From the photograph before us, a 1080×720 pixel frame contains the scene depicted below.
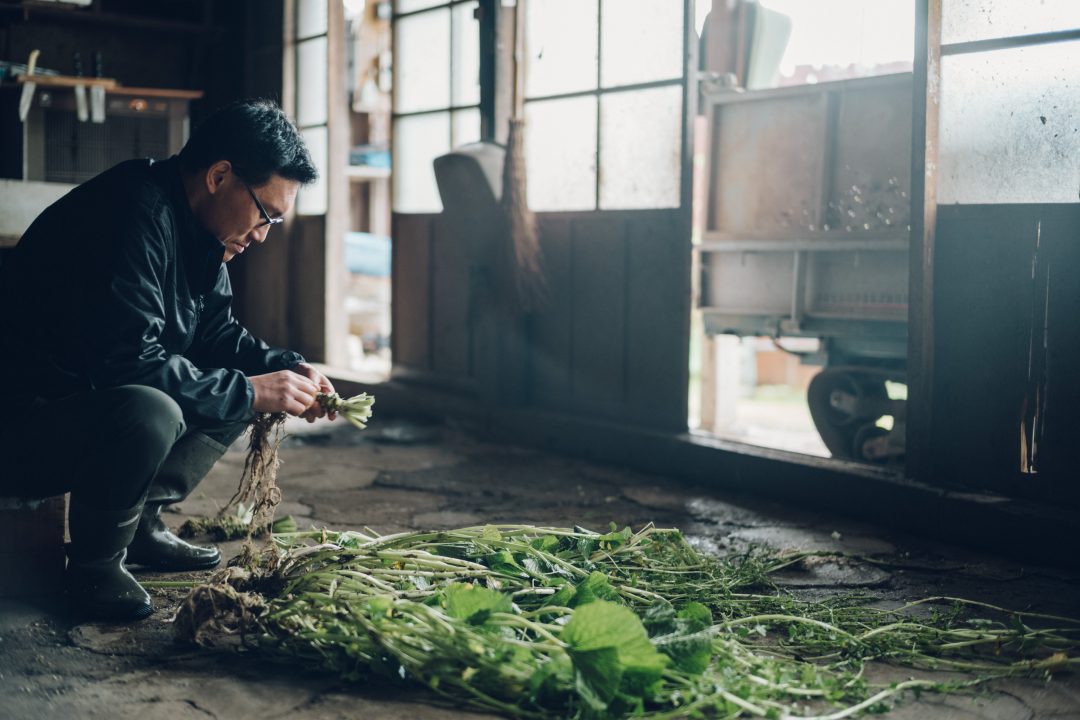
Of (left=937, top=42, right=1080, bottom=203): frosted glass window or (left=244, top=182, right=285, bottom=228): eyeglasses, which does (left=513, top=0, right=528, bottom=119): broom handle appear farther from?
(left=244, top=182, right=285, bottom=228): eyeglasses

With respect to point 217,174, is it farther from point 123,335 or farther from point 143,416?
point 143,416

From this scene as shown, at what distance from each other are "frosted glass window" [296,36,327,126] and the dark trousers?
5367 mm

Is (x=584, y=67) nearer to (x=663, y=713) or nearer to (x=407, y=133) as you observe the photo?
(x=407, y=133)

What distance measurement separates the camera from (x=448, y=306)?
6.39m

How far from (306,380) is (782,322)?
9.82 ft

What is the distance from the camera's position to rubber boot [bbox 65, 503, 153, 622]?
2.72 metres

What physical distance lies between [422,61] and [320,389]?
4154mm

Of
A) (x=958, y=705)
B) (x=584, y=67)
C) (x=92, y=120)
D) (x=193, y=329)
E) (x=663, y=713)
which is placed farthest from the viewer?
(x=92, y=120)

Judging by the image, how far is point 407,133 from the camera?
6859 mm

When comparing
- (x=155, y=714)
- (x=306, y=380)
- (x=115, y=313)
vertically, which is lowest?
(x=155, y=714)

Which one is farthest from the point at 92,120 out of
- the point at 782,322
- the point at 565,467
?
the point at 782,322

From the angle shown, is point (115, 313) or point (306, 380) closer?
point (115, 313)

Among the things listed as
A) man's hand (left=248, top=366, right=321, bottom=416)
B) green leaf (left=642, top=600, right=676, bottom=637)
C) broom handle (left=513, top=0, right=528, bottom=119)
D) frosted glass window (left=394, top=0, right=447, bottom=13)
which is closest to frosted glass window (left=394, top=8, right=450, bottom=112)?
frosted glass window (left=394, top=0, right=447, bottom=13)

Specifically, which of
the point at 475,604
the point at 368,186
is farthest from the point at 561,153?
the point at 368,186
